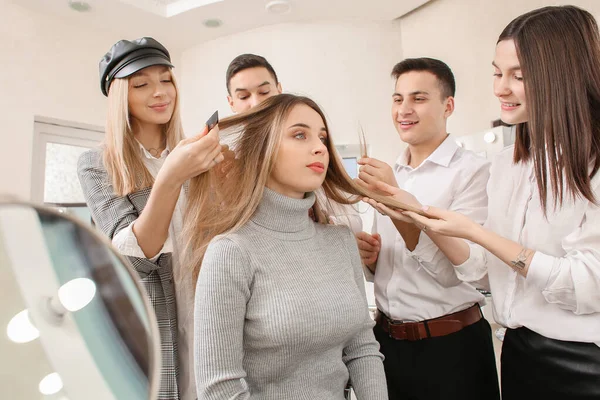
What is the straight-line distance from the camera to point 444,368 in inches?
51.0

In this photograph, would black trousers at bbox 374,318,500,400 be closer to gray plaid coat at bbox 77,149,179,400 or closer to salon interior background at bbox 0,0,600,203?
gray plaid coat at bbox 77,149,179,400

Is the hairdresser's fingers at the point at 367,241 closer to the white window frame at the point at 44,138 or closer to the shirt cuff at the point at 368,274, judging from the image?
the shirt cuff at the point at 368,274

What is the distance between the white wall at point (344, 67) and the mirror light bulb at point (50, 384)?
134 inches

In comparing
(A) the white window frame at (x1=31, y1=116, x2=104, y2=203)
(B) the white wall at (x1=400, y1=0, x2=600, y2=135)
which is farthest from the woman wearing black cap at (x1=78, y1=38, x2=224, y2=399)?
(B) the white wall at (x1=400, y1=0, x2=600, y2=135)

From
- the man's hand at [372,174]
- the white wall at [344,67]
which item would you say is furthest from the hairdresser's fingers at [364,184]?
the white wall at [344,67]

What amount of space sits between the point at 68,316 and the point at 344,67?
3.61 meters

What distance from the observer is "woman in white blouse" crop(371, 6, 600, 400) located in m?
0.96

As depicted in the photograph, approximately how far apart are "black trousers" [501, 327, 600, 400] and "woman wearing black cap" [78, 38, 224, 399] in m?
0.87

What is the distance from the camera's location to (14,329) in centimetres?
22

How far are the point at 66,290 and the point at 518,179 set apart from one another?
3.96 ft

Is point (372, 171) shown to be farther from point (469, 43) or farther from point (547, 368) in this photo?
point (469, 43)

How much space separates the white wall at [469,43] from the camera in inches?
118

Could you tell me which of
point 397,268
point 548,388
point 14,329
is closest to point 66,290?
point 14,329

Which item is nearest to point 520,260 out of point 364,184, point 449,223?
point 449,223
